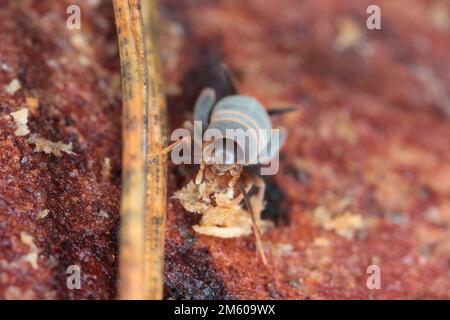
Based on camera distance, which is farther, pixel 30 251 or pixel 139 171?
pixel 30 251

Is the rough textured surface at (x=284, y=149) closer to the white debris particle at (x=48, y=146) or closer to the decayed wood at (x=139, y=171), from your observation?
the white debris particle at (x=48, y=146)

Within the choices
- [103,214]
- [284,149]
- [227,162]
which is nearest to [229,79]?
[284,149]

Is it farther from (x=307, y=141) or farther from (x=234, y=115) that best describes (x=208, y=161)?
(x=307, y=141)

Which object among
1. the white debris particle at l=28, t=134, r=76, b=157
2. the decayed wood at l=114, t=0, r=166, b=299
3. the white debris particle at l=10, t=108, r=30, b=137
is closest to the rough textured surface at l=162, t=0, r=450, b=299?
the decayed wood at l=114, t=0, r=166, b=299

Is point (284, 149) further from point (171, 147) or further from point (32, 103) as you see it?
point (32, 103)

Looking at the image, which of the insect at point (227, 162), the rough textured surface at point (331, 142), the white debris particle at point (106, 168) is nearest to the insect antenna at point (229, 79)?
the rough textured surface at point (331, 142)

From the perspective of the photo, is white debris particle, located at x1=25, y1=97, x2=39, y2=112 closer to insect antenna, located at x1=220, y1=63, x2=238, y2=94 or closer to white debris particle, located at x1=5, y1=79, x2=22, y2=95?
white debris particle, located at x1=5, y1=79, x2=22, y2=95

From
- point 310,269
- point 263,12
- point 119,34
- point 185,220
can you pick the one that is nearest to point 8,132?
point 119,34
